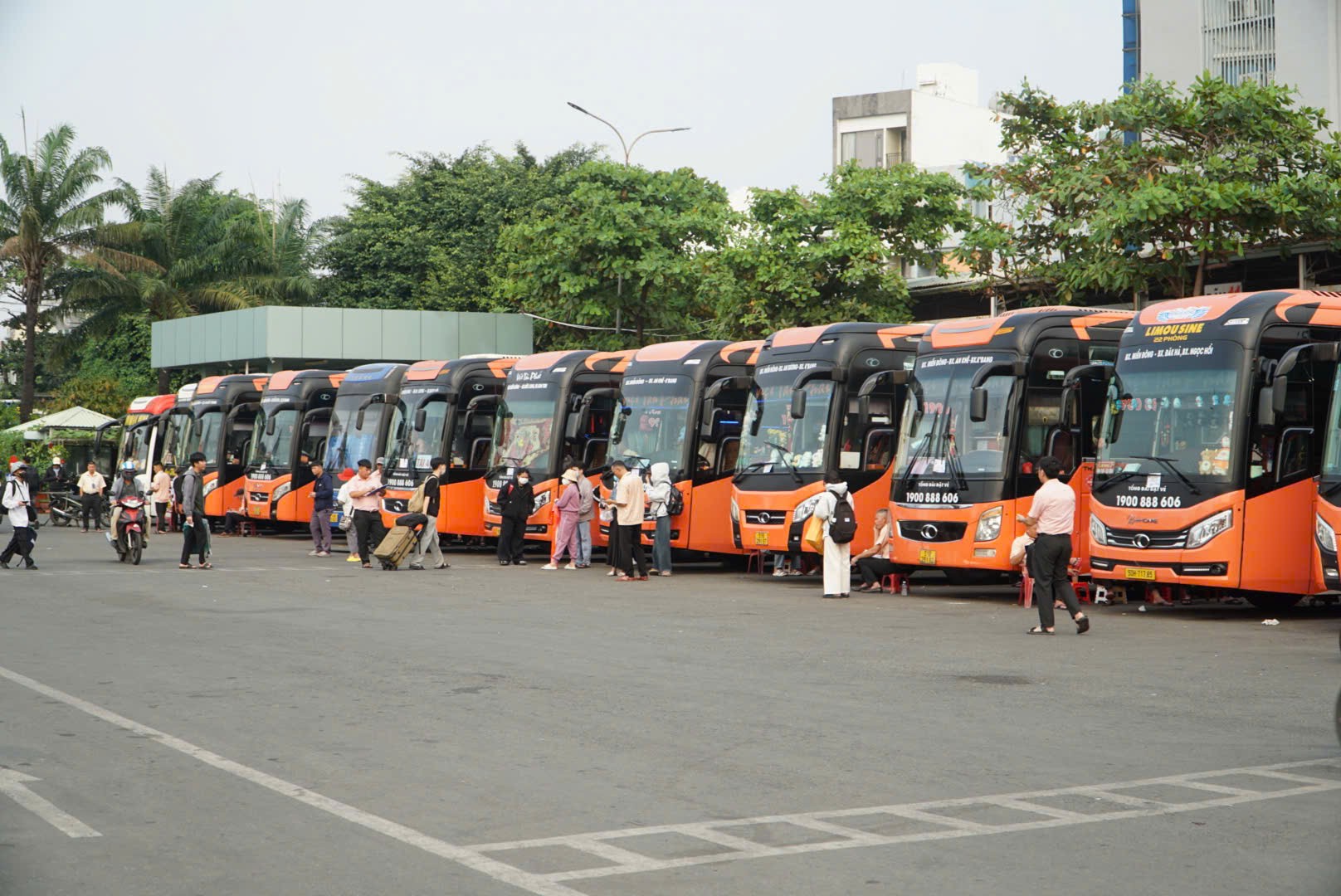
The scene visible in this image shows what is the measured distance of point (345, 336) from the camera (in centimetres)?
4409

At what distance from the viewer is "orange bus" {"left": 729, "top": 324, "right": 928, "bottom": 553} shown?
21.6 metres

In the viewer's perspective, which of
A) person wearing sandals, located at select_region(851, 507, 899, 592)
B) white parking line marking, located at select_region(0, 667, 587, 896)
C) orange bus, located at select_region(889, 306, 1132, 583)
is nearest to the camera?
white parking line marking, located at select_region(0, 667, 587, 896)

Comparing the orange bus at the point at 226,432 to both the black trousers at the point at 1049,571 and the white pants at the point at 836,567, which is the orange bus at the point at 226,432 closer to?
the white pants at the point at 836,567

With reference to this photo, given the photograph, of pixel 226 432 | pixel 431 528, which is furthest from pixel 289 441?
pixel 431 528

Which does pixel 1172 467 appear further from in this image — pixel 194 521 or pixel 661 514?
pixel 194 521

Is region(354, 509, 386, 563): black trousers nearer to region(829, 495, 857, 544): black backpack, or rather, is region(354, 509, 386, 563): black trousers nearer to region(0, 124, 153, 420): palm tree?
region(829, 495, 857, 544): black backpack

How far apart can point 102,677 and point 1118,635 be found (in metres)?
9.12

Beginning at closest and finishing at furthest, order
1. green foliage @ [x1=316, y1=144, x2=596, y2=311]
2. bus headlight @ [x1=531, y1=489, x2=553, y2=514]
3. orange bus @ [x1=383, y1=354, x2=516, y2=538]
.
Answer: bus headlight @ [x1=531, y1=489, x2=553, y2=514] < orange bus @ [x1=383, y1=354, x2=516, y2=538] < green foliage @ [x1=316, y1=144, x2=596, y2=311]

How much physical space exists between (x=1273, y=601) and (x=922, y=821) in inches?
490

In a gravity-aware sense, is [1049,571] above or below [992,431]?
below

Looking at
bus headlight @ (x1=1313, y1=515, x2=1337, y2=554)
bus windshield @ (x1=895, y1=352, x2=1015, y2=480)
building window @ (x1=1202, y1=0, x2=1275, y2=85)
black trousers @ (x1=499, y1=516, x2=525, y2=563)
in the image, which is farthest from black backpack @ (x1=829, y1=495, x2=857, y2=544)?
building window @ (x1=1202, y1=0, x2=1275, y2=85)

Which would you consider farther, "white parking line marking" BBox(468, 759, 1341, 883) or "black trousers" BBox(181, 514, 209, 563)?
"black trousers" BBox(181, 514, 209, 563)

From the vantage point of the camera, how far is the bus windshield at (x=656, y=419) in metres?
24.5

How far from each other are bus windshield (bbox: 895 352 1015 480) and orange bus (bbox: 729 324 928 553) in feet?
4.01
